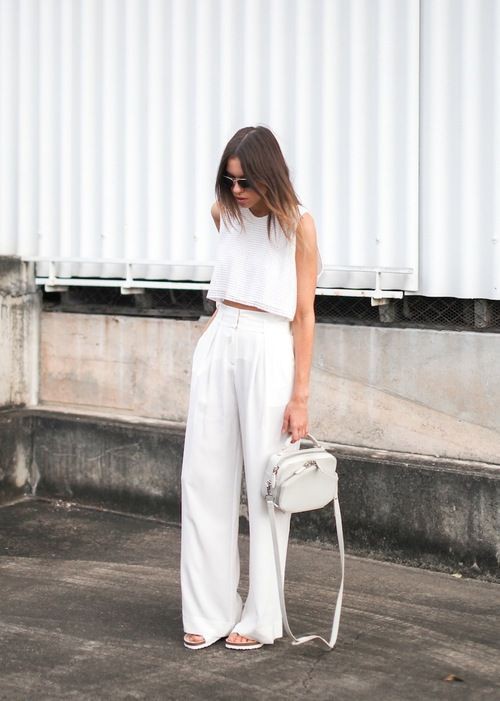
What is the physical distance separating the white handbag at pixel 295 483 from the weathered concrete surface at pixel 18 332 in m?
3.27

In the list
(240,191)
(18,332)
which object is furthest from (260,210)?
(18,332)

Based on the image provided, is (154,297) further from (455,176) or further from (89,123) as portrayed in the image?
(455,176)

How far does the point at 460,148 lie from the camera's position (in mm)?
6199

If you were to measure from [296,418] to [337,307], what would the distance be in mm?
2007

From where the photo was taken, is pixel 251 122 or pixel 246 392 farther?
pixel 251 122

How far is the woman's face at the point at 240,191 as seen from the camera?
4.87 m

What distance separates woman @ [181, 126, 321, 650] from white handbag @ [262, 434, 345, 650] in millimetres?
84

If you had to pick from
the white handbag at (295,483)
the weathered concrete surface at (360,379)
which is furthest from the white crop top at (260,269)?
the weathered concrete surface at (360,379)

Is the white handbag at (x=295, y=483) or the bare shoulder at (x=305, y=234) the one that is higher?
the bare shoulder at (x=305, y=234)

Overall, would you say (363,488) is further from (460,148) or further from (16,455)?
(16,455)

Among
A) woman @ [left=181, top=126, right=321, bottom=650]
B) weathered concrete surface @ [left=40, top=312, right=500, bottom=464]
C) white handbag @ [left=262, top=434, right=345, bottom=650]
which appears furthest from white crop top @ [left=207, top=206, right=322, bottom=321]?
weathered concrete surface @ [left=40, top=312, right=500, bottom=464]

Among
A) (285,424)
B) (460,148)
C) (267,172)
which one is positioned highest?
(460,148)

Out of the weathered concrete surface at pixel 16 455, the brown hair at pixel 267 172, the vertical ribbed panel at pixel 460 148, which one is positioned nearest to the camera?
the brown hair at pixel 267 172

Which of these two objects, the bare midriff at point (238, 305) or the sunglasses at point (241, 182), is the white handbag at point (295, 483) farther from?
the sunglasses at point (241, 182)
